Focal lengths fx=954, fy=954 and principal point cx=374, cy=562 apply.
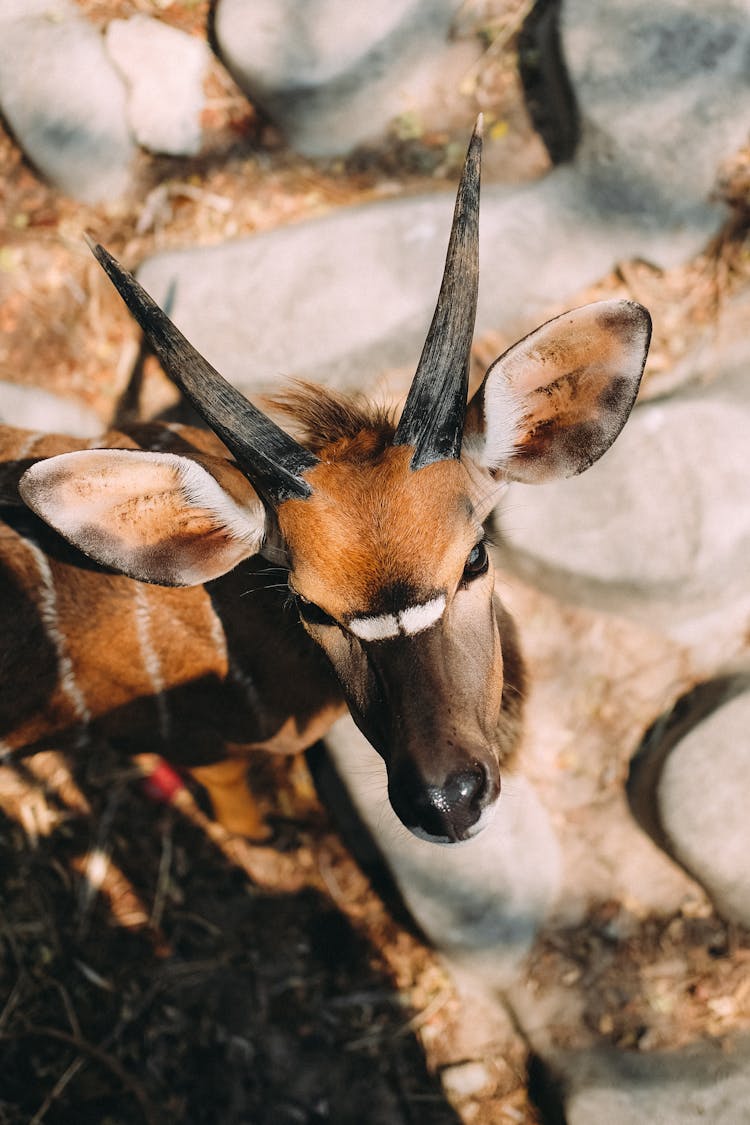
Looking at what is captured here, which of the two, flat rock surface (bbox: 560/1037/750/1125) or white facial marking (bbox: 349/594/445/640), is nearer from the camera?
white facial marking (bbox: 349/594/445/640)

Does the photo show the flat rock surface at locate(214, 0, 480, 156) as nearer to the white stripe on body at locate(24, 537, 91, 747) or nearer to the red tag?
the white stripe on body at locate(24, 537, 91, 747)

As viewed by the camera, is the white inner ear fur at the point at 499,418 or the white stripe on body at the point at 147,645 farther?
the white stripe on body at the point at 147,645

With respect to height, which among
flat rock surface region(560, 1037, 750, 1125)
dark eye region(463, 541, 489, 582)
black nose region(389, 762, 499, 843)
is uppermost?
dark eye region(463, 541, 489, 582)

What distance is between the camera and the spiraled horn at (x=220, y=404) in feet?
8.35

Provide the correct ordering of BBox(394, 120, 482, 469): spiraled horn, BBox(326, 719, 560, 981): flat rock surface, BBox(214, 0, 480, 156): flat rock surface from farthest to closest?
BBox(214, 0, 480, 156): flat rock surface → BBox(326, 719, 560, 981): flat rock surface → BBox(394, 120, 482, 469): spiraled horn

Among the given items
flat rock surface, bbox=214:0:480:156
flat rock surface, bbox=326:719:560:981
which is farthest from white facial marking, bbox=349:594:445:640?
flat rock surface, bbox=214:0:480:156

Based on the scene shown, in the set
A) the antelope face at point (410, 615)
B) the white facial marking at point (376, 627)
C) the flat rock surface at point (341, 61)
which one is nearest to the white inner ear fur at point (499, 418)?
the antelope face at point (410, 615)

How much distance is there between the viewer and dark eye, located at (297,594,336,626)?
8.99 ft

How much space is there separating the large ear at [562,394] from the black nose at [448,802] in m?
0.95

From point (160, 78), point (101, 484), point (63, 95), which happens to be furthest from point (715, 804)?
point (63, 95)

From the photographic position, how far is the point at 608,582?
4.29 meters

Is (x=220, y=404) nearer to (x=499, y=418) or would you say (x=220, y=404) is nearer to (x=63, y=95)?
(x=499, y=418)

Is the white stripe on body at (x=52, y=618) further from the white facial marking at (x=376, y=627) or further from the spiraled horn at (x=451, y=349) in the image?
the spiraled horn at (x=451, y=349)

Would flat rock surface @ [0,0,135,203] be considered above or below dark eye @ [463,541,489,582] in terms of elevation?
above
